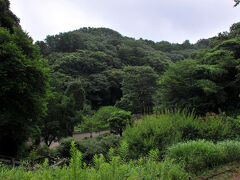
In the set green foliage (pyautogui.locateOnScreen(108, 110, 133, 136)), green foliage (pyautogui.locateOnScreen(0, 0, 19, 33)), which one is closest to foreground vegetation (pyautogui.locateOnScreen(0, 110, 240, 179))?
green foliage (pyautogui.locateOnScreen(0, 0, 19, 33))

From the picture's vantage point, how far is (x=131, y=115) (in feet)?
65.5

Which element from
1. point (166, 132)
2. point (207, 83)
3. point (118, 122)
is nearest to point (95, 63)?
point (118, 122)

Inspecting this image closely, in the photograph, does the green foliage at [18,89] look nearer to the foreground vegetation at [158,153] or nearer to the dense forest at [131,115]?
the dense forest at [131,115]

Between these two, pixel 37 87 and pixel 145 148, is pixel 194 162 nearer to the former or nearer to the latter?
pixel 145 148

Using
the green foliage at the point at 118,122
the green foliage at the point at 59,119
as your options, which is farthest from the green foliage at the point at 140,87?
the green foliage at the point at 59,119

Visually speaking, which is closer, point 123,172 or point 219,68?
point 123,172

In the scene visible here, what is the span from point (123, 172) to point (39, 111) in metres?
8.83

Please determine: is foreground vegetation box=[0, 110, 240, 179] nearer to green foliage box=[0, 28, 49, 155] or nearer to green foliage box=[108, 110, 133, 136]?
green foliage box=[0, 28, 49, 155]

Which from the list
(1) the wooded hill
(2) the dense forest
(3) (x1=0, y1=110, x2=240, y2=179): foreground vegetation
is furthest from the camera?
(1) the wooded hill

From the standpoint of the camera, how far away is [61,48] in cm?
5338

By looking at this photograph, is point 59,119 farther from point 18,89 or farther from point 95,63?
point 95,63

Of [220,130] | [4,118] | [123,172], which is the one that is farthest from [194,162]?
[4,118]

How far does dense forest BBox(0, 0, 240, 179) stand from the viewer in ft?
11.7

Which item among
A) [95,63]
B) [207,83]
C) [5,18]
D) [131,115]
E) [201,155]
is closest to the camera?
[201,155]
